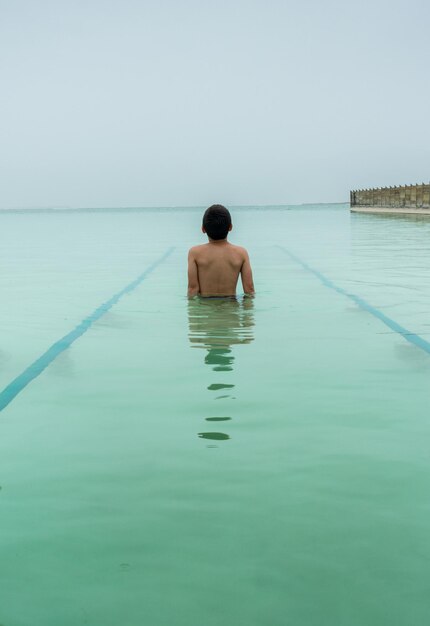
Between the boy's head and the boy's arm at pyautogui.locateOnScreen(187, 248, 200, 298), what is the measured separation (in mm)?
279

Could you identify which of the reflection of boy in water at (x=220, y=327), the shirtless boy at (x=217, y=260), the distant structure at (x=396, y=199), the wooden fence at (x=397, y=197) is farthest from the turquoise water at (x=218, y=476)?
the wooden fence at (x=397, y=197)

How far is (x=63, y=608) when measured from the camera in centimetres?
200

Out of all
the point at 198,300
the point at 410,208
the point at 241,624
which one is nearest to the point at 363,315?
the point at 198,300

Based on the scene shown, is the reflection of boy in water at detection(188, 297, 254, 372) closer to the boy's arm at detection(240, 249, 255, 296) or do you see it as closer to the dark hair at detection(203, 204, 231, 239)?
the boy's arm at detection(240, 249, 255, 296)

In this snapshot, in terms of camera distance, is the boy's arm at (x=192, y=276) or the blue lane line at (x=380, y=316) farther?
the boy's arm at (x=192, y=276)

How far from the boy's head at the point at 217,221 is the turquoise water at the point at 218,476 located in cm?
98

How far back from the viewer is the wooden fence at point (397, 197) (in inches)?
1736

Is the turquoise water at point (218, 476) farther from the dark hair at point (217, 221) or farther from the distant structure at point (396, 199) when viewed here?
the distant structure at point (396, 199)

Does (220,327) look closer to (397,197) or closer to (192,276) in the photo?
(192,276)

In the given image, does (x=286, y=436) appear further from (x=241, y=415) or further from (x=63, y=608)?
(x=63, y=608)

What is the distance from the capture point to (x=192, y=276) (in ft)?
25.6

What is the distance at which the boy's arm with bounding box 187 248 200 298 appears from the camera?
763 centimetres

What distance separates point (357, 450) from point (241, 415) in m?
0.76

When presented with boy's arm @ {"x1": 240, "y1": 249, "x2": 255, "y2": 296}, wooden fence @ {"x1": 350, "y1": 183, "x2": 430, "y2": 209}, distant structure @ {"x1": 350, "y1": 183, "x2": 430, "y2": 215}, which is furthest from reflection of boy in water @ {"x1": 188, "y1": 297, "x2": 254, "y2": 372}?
wooden fence @ {"x1": 350, "y1": 183, "x2": 430, "y2": 209}
